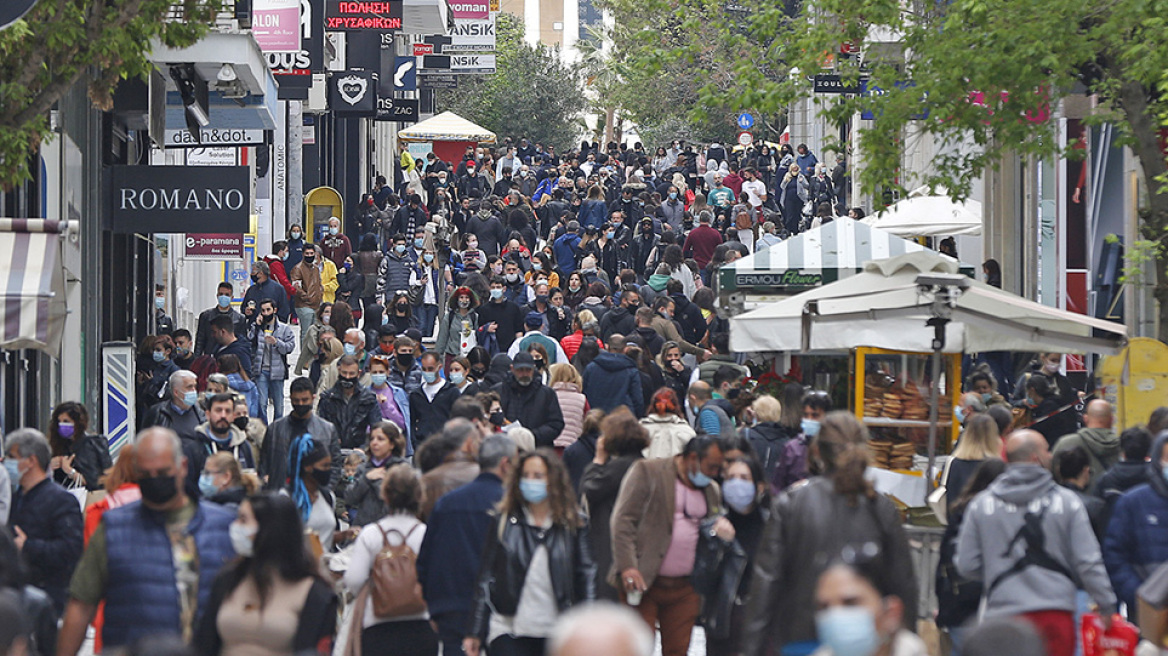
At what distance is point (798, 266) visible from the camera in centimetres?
1772

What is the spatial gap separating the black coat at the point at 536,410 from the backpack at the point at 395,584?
20.1 feet

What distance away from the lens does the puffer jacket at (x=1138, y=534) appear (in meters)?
8.31

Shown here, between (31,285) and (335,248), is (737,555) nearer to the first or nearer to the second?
(31,285)

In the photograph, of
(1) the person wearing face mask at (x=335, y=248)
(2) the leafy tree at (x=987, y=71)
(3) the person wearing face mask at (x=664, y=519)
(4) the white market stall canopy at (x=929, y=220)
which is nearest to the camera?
(3) the person wearing face mask at (x=664, y=519)

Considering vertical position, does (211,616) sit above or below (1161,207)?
below

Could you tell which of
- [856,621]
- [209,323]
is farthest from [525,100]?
[856,621]

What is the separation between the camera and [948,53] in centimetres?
1460

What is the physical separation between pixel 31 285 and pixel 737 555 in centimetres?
485

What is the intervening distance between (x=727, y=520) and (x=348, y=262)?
62.8 ft

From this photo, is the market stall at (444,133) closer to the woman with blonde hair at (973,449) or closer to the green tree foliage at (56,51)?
the green tree foliage at (56,51)

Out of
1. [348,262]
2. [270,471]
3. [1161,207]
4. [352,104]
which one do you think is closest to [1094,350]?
[1161,207]

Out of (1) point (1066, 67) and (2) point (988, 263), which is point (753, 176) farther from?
(1) point (1066, 67)

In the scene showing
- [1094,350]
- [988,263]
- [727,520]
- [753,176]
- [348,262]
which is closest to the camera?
[727,520]

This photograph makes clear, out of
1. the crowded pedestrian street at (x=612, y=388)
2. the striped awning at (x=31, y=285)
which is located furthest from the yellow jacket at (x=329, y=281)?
the striped awning at (x=31, y=285)
